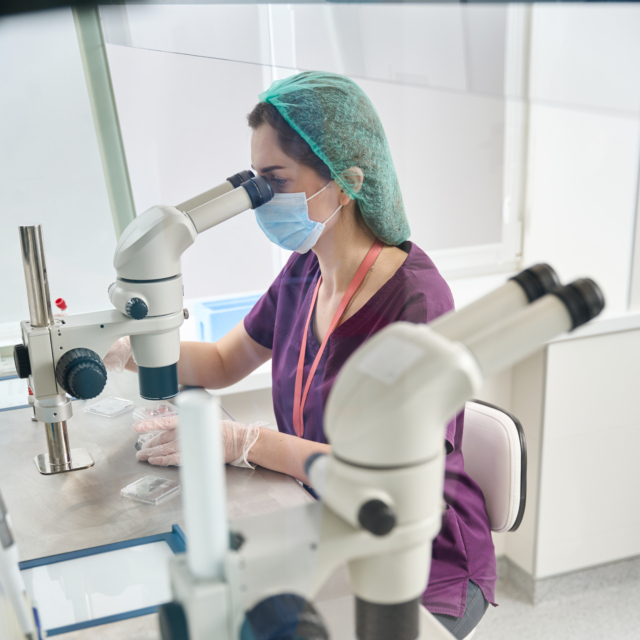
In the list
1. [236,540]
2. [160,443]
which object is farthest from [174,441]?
[236,540]

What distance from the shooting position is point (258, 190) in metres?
0.66

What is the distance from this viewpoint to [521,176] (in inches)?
13.6

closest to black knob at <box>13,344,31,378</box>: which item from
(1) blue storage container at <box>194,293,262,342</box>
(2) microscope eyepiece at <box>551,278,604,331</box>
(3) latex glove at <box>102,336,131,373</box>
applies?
(3) latex glove at <box>102,336,131,373</box>

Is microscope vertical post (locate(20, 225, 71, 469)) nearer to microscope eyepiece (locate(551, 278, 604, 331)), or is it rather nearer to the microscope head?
Result: the microscope head

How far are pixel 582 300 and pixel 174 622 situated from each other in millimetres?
330

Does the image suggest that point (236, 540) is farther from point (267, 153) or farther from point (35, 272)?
point (35, 272)

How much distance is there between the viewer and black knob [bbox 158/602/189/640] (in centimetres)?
40

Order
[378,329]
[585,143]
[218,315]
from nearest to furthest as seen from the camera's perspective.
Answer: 1. [585,143]
2. [378,329]
3. [218,315]

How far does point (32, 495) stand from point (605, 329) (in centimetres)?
82

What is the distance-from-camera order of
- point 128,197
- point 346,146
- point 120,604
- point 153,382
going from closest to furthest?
point 346,146, point 120,604, point 153,382, point 128,197

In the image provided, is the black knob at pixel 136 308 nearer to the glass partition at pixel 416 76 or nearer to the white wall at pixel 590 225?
the glass partition at pixel 416 76

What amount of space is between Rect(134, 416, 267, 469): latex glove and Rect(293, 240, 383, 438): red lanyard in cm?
8

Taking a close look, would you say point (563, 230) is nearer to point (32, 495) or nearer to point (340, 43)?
point (340, 43)

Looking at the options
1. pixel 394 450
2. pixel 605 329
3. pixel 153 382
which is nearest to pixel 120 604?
pixel 153 382
